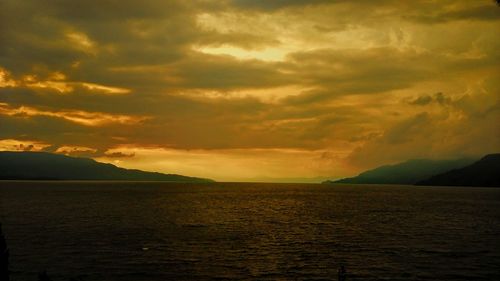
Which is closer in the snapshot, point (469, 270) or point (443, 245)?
point (469, 270)

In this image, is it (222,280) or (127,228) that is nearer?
(222,280)

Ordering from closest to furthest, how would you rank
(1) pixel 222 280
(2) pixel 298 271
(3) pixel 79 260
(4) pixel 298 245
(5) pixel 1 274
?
1. (5) pixel 1 274
2. (1) pixel 222 280
3. (2) pixel 298 271
4. (3) pixel 79 260
5. (4) pixel 298 245

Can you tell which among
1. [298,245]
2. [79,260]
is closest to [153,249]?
[79,260]

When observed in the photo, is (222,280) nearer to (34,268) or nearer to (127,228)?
(34,268)

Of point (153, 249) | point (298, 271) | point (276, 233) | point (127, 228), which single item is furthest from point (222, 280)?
point (127, 228)

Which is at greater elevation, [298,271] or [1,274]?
[1,274]

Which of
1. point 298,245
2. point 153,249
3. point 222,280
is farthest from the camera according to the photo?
point 298,245

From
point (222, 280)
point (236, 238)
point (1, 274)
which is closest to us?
point (1, 274)

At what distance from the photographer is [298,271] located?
61875mm

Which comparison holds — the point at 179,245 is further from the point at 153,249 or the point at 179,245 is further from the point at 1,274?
the point at 1,274

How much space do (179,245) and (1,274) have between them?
5468 centimetres

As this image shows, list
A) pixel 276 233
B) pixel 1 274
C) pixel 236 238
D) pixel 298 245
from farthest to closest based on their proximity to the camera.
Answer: pixel 276 233 < pixel 236 238 < pixel 298 245 < pixel 1 274

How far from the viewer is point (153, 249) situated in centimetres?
7675

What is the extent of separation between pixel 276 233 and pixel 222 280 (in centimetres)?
4602
